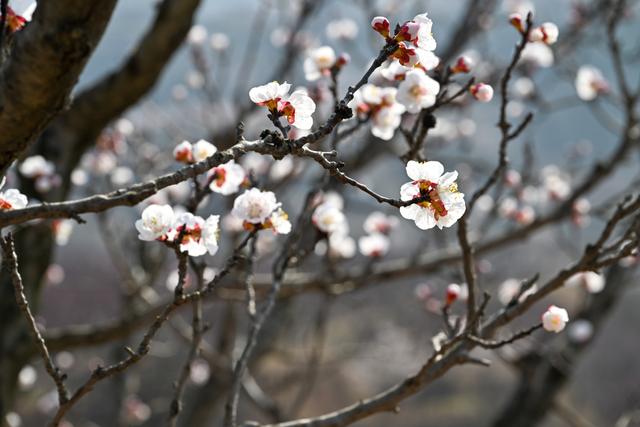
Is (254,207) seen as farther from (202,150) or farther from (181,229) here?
(202,150)

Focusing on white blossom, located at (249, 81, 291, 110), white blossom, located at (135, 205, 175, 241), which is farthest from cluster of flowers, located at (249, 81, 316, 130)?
white blossom, located at (135, 205, 175, 241)

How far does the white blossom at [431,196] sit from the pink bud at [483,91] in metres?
0.45

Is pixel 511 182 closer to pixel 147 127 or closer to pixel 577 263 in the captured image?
pixel 577 263

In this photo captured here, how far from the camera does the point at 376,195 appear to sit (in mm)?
934

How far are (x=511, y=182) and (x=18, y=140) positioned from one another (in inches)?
99.7

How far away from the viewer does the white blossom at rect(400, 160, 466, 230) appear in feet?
3.33

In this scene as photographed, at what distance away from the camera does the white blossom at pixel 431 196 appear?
1015 mm

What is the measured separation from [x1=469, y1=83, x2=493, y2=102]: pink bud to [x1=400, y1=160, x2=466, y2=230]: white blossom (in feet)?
1.48

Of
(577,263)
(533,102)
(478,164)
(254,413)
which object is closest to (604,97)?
(533,102)

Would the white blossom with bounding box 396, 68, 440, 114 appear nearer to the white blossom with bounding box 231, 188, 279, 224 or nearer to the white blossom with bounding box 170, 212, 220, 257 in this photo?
the white blossom with bounding box 231, 188, 279, 224

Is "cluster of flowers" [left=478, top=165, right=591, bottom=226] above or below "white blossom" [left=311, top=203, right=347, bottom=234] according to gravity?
above

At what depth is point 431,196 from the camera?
1016 mm

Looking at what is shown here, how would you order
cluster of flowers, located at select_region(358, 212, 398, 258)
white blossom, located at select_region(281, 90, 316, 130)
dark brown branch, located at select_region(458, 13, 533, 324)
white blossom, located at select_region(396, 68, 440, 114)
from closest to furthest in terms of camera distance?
1. white blossom, located at select_region(281, 90, 316, 130)
2. white blossom, located at select_region(396, 68, 440, 114)
3. dark brown branch, located at select_region(458, 13, 533, 324)
4. cluster of flowers, located at select_region(358, 212, 398, 258)

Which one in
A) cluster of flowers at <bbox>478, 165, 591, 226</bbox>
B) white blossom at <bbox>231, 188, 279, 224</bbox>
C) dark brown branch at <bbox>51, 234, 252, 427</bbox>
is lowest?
dark brown branch at <bbox>51, 234, 252, 427</bbox>
